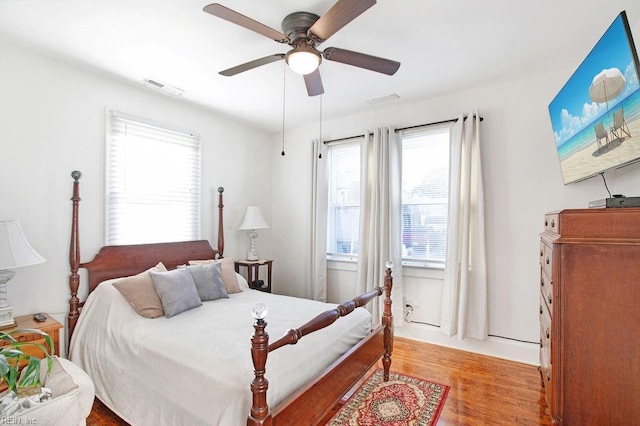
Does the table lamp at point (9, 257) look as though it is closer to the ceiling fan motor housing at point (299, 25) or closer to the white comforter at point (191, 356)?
the white comforter at point (191, 356)

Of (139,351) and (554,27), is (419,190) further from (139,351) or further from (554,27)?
(139,351)

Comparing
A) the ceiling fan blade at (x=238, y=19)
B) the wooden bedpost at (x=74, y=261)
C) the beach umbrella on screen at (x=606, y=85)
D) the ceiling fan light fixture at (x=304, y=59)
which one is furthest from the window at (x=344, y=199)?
the wooden bedpost at (x=74, y=261)

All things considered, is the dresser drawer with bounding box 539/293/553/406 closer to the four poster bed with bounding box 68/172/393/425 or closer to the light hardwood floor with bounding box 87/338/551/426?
the light hardwood floor with bounding box 87/338/551/426

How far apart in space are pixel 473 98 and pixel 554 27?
1.09 m

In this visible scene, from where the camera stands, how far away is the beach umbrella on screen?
1.58 metres

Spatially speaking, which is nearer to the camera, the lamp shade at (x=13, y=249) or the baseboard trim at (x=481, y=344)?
the lamp shade at (x=13, y=249)

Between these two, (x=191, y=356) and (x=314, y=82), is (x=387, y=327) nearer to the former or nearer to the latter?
(x=191, y=356)

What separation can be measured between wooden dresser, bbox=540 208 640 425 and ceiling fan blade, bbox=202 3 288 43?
187 centimetres

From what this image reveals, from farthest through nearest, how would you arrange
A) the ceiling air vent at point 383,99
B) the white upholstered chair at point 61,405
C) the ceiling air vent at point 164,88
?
the ceiling air vent at point 383,99 < the ceiling air vent at point 164,88 < the white upholstered chair at point 61,405

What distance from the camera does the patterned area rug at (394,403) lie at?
7.02 feet

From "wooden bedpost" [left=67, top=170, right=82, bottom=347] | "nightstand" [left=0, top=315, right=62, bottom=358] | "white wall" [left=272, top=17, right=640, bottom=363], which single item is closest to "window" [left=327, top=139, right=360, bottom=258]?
"white wall" [left=272, top=17, right=640, bottom=363]

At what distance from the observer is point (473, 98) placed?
3244 millimetres

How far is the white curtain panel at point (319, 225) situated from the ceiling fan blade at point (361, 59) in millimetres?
2007

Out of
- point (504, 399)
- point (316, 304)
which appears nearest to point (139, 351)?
point (316, 304)
